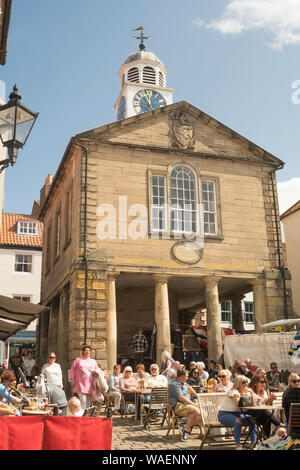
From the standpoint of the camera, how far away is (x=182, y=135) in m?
21.3

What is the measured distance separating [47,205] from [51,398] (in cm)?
2045

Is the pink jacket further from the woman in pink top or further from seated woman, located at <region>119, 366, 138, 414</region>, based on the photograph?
seated woman, located at <region>119, 366, 138, 414</region>

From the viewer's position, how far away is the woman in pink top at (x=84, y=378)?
11180mm

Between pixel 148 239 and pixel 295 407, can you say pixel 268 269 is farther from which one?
pixel 295 407

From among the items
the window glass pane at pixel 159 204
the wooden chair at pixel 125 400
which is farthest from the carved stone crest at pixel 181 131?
the wooden chair at pixel 125 400

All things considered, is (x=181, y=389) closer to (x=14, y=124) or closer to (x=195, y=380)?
(x=195, y=380)

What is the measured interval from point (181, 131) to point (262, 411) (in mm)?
14958

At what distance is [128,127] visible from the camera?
2061cm

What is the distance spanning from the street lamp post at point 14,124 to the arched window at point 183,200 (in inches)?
502

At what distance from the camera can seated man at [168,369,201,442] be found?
31.8 ft

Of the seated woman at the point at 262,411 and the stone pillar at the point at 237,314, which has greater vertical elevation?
the stone pillar at the point at 237,314

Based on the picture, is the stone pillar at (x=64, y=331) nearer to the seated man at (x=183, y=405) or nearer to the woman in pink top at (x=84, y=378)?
the woman in pink top at (x=84, y=378)

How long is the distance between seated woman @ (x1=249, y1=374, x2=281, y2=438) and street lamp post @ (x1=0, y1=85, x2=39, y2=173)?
5795mm

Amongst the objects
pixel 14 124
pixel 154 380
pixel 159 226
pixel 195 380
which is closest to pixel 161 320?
pixel 159 226
